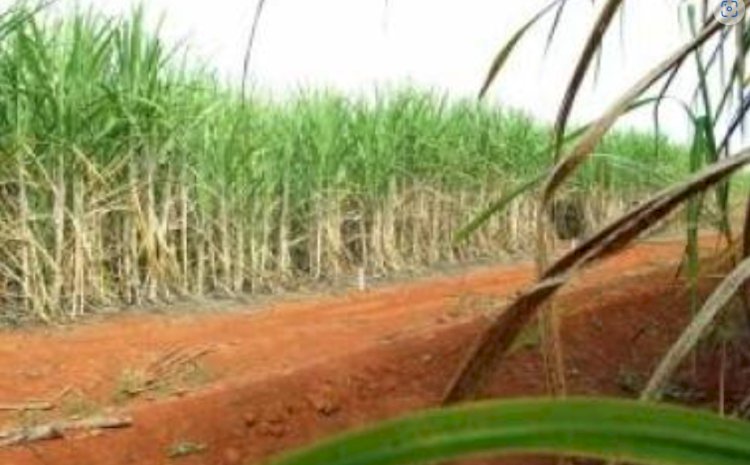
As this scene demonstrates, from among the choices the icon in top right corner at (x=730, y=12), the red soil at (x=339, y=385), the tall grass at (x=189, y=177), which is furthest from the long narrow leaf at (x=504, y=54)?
the tall grass at (x=189, y=177)

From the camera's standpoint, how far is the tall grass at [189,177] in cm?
629

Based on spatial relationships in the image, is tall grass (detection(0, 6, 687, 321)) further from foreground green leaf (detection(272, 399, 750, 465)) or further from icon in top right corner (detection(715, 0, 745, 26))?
foreground green leaf (detection(272, 399, 750, 465))

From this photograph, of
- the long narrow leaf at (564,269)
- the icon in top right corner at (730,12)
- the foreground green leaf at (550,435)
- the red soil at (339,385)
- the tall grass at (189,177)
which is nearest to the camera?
the foreground green leaf at (550,435)

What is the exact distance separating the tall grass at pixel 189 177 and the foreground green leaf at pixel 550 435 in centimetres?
379

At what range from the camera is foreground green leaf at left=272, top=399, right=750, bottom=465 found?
0.28m

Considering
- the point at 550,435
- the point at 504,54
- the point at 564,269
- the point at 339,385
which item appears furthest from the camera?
the point at 339,385

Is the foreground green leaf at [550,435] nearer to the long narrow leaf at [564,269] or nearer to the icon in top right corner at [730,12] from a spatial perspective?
the long narrow leaf at [564,269]

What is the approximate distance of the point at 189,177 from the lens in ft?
24.5

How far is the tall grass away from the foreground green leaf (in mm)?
A: 3787

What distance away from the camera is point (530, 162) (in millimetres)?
12180

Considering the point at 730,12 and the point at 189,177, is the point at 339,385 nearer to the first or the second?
the point at 730,12

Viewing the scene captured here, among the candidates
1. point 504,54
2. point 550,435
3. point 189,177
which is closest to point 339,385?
point 504,54

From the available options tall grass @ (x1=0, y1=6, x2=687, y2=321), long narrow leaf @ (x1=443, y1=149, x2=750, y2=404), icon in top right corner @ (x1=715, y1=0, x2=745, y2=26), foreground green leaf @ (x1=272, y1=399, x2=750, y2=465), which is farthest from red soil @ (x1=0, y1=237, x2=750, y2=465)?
tall grass @ (x1=0, y1=6, x2=687, y2=321)

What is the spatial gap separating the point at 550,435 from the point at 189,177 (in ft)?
23.9
